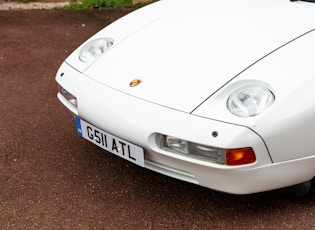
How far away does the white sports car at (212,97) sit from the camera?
238 cm

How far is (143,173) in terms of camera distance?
318 centimetres

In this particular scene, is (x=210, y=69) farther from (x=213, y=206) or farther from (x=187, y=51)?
(x=213, y=206)

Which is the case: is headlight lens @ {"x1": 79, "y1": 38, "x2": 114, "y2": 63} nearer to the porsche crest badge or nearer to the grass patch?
the porsche crest badge

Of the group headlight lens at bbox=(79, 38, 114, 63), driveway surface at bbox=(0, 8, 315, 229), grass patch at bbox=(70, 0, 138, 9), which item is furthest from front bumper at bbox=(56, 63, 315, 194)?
grass patch at bbox=(70, 0, 138, 9)

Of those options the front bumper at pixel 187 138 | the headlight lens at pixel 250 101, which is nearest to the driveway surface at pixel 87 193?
the front bumper at pixel 187 138

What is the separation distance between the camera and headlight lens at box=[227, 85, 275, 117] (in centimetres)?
240

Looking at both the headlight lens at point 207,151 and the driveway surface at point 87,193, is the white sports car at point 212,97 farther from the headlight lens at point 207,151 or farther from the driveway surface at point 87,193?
the driveway surface at point 87,193

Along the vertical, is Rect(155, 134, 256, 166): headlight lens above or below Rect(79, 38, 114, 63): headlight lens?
below

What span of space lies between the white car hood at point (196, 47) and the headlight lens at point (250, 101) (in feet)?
0.41

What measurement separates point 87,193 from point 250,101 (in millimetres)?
1140

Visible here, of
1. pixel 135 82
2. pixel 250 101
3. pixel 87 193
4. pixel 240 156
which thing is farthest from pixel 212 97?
pixel 87 193

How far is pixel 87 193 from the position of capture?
299 cm

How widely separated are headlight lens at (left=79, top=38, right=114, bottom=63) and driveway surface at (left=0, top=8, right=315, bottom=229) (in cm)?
67

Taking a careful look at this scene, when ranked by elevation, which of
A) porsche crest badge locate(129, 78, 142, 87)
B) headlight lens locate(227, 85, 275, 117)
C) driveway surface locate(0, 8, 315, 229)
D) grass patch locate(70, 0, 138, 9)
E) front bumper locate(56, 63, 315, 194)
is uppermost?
headlight lens locate(227, 85, 275, 117)
